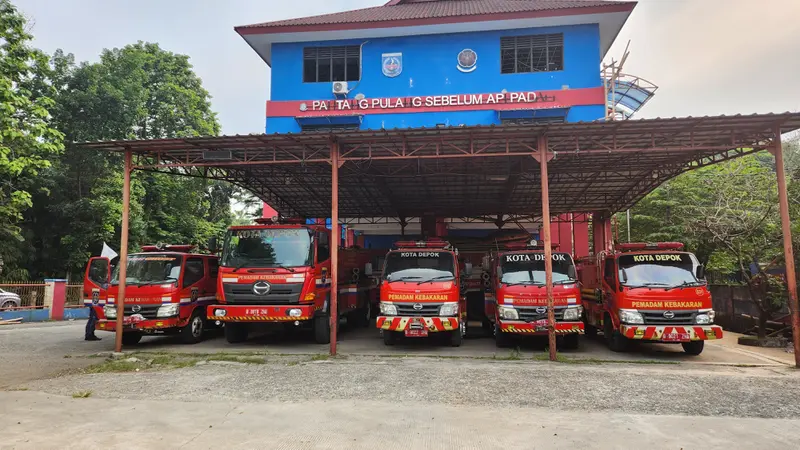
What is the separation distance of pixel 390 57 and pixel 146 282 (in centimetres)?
1176

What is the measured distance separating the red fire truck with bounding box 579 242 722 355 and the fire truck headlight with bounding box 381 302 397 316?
180 inches

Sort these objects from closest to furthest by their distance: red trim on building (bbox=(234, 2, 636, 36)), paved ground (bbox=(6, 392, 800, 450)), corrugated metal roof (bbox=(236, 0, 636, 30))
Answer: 1. paved ground (bbox=(6, 392, 800, 450))
2. red trim on building (bbox=(234, 2, 636, 36))
3. corrugated metal roof (bbox=(236, 0, 636, 30))

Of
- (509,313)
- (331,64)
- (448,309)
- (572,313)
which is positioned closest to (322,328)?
(448,309)

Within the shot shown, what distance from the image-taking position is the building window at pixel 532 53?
17.5 m

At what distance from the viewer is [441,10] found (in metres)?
19.1

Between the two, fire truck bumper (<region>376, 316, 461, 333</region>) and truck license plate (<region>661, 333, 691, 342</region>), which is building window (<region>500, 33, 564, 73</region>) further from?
truck license plate (<region>661, 333, 691, 342</region>)

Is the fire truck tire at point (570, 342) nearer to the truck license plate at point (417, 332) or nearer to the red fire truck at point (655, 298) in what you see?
the red fire truck at point (655, 298)

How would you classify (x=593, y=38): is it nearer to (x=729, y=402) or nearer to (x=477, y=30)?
(x=477, y=30)

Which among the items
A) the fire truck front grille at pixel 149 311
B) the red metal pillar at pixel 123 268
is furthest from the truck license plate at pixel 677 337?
the red metal pillar at pixel 123 268

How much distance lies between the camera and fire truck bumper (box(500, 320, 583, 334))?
9.89 metres

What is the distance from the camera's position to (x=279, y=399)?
6.48m

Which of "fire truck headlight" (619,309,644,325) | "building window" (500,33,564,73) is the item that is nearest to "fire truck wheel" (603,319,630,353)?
"fire truck headlight" (619,309,644,325)

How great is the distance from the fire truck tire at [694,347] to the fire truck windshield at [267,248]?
8247 mm

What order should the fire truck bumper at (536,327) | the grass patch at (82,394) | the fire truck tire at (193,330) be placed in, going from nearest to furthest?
the grass patch at (82,394), the fire truck bumper at (536,327), the fire truck tire at (193,330)
